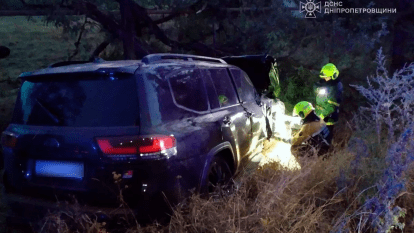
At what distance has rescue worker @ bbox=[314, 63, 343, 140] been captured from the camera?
6.86 metres

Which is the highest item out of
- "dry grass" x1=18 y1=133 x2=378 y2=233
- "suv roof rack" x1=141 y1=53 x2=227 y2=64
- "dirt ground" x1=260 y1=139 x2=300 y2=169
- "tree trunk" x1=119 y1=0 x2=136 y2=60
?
"tree trunk" x1=119 y1=0 x2=136 y2=60

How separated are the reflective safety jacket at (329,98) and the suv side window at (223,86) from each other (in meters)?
2.67

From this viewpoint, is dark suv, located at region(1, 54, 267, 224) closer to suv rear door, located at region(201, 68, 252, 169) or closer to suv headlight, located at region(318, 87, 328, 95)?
suv rear door, located at region(201, 68, 252, 169)

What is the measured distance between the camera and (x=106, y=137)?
2.94 m

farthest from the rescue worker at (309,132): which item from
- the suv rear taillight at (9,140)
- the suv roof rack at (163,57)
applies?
the suv rear taillight at (9,140)

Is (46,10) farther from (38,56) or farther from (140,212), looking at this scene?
(38,56)

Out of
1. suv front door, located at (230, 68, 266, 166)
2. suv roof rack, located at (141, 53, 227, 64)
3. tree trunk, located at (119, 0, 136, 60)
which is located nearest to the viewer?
suv roof rack, located at (141, 53, 227, 64)

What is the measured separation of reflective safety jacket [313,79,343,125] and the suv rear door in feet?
8.49

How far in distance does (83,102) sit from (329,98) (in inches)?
193

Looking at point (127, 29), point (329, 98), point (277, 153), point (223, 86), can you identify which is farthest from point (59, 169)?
point (127, 29)

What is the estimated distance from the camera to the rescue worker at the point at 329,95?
6855mm

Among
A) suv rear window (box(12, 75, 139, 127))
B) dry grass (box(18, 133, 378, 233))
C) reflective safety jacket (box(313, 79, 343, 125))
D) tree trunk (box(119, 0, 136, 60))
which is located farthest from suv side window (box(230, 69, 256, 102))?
tree trunk (box(119, 0, 136, 60))

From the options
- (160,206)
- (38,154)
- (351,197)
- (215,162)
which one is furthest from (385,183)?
(38,154)

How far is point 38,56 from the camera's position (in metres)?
21.0
